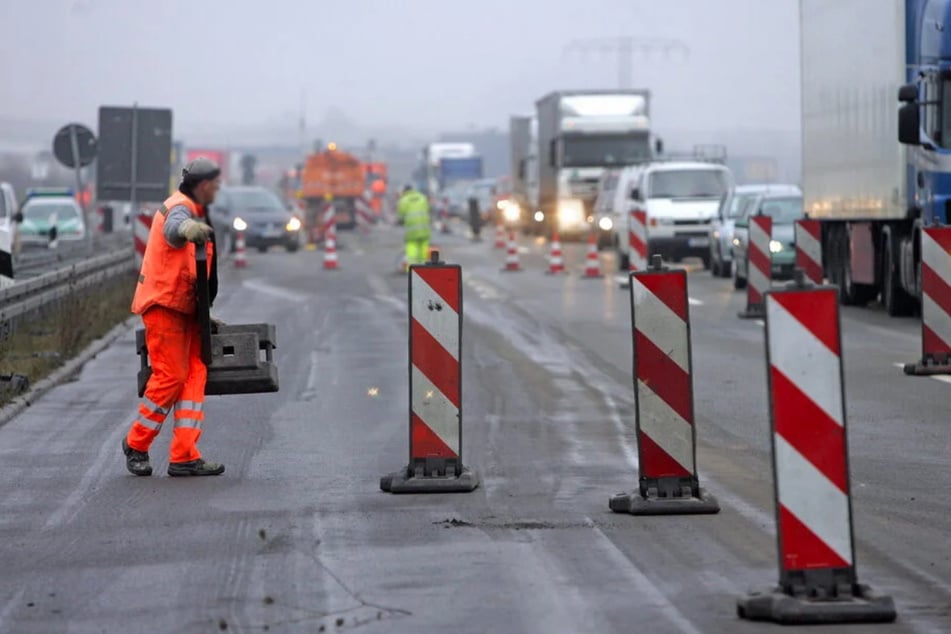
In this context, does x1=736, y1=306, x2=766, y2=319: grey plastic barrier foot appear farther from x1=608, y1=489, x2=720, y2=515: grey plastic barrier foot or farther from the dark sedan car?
the dark sedan car

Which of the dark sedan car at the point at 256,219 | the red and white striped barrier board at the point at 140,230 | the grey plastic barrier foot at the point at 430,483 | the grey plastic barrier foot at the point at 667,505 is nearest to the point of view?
the grey plastic barrier foot at the point at 667,505

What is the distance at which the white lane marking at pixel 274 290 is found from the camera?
101ft

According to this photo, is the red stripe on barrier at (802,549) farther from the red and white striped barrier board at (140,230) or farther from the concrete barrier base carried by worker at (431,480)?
the red and white striped barrier board at (140,230)

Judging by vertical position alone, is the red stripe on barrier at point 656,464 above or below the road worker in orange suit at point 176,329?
below

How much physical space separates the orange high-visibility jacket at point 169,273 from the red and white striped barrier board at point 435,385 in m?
1.30

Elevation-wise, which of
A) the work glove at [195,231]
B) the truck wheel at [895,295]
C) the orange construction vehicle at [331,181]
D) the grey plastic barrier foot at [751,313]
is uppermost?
the orange construction vehicle at [331,181]

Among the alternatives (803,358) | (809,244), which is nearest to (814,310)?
(803,358)

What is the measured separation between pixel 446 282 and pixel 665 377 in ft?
4.33

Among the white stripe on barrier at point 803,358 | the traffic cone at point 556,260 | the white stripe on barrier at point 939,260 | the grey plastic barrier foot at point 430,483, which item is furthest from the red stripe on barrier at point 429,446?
the traffic cone at point 556,260

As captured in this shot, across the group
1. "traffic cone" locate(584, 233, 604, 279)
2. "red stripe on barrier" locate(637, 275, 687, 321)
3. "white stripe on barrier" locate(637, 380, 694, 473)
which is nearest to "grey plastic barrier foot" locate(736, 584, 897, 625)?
"white stripe on barrier" locate(637, 380, 694, 473)

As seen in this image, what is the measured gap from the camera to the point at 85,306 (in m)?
22.1

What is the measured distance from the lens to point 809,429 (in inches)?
289

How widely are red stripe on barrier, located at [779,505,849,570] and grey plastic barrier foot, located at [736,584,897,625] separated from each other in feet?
0.38

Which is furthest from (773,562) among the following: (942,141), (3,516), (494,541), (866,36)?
(866,36)
